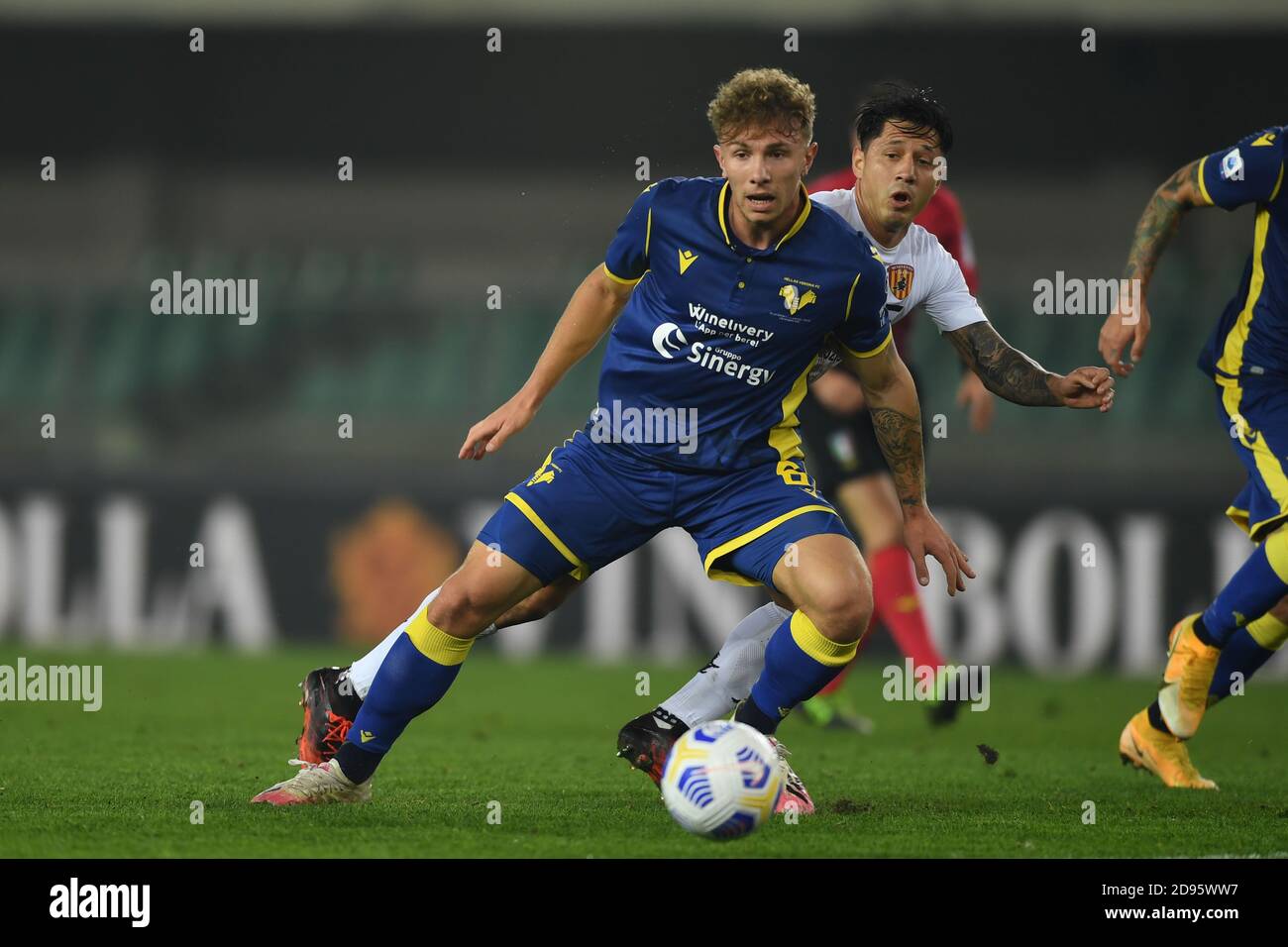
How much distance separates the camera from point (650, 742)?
15.2 ft

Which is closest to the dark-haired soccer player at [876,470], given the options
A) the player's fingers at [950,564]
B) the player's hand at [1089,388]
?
the player's fingers at [950,564]

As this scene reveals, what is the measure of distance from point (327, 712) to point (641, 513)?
1.14 metres

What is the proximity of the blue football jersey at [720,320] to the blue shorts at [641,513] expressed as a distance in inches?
2.2

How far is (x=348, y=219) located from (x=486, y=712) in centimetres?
1012

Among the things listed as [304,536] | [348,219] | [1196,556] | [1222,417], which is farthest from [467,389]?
[1222,417]

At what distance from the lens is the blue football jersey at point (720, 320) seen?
4355mm

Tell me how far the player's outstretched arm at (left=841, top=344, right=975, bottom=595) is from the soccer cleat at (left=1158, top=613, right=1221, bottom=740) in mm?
1046

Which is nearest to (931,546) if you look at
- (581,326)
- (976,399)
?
(581,326)

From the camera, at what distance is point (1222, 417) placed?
17.7 ft

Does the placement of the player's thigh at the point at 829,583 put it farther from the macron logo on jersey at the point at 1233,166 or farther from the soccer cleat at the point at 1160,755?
the macron logo on jersey at the point at 1233,166

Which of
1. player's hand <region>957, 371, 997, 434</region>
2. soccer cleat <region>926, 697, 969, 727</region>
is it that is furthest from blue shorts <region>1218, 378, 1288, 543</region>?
soccer cleat <region>926, 697, 969, 727</region>

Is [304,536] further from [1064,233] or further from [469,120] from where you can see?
[1064,233]

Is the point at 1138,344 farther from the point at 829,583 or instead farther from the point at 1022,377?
the point at 829,583

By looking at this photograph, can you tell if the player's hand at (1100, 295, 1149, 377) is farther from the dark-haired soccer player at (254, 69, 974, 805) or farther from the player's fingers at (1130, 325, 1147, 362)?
the dark-haired soccer player at (254, 69, 974, 805)
